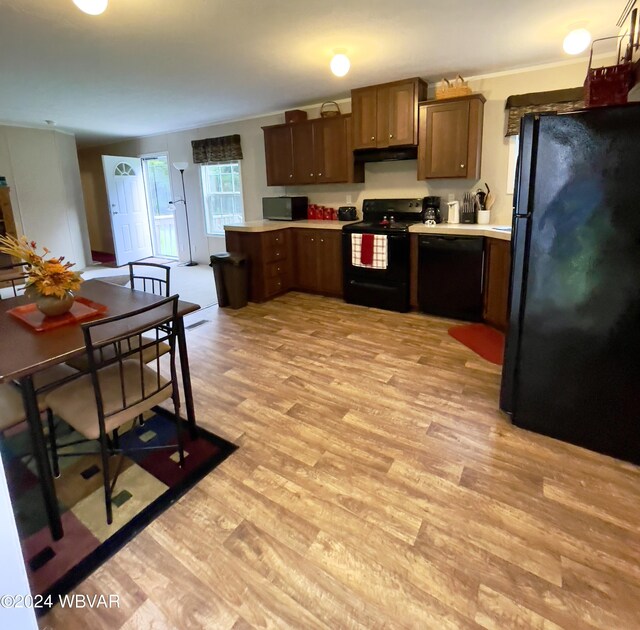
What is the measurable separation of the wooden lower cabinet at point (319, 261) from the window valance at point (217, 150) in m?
2.12

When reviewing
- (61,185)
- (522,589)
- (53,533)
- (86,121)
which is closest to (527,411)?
(522,589)

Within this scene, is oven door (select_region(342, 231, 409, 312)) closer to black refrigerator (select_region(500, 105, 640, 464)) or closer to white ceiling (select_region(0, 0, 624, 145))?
white ceiling (select_region(0, 0, 624, 145))

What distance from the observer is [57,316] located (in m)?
1.92

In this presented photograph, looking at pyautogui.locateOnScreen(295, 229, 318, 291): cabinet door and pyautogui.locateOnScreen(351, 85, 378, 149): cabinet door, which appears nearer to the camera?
pyautogui.locateOnScreen(351, 85, 378, 149): cabinet door

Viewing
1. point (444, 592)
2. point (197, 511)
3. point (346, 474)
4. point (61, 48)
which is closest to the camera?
point (444, 592)

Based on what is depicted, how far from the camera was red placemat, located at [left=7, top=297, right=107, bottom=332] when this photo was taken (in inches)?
72.0

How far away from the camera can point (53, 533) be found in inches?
63.7

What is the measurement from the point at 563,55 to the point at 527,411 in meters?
3.32

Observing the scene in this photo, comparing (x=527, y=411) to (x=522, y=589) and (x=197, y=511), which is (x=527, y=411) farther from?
(x=197, y=511)

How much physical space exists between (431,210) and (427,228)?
17.5 inches

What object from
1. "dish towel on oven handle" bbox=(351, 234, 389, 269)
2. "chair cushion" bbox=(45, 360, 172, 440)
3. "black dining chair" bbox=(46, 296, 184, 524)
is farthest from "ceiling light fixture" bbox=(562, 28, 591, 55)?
"chair cushion" bbox=(45, 360, 172, 440)

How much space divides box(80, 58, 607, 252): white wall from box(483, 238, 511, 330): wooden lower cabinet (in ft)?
2.65

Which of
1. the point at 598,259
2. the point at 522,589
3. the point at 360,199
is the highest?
the point at 360,199

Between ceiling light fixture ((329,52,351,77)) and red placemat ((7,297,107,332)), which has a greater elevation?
ceiling light fixture ((329,52,351,77))
